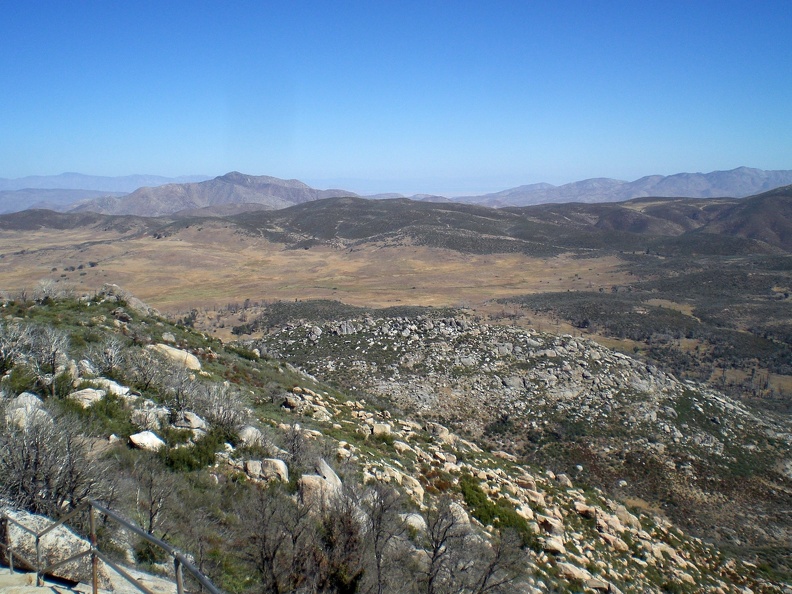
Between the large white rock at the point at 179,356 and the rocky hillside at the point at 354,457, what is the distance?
82 millimetres

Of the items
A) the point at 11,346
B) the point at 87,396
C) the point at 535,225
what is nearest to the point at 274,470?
the point at 87,396

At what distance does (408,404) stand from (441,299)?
103 feet

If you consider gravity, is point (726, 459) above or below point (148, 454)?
below

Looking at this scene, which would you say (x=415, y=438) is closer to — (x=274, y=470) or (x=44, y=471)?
(x=274, y=470)

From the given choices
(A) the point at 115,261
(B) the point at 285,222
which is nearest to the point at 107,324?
(A) the point at 115,261

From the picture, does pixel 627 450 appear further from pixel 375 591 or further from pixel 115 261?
pixel 115 261

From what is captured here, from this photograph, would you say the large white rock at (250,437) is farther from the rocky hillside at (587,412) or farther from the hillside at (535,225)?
the hillside at (535,225)

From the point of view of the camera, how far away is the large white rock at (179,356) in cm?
1409

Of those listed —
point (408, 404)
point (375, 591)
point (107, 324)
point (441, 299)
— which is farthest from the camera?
point (441, 299)

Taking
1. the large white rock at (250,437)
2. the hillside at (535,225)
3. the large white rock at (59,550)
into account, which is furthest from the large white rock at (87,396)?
the hillside at (535,225)

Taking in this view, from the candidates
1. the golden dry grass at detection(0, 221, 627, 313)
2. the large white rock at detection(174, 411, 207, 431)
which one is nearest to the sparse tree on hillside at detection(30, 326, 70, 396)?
the large white rock at detection(174, 411, 207, 431)

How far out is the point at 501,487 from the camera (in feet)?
38.7

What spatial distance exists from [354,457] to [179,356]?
24.3 feet

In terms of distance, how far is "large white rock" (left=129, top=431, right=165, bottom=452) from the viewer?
767 centimetres
